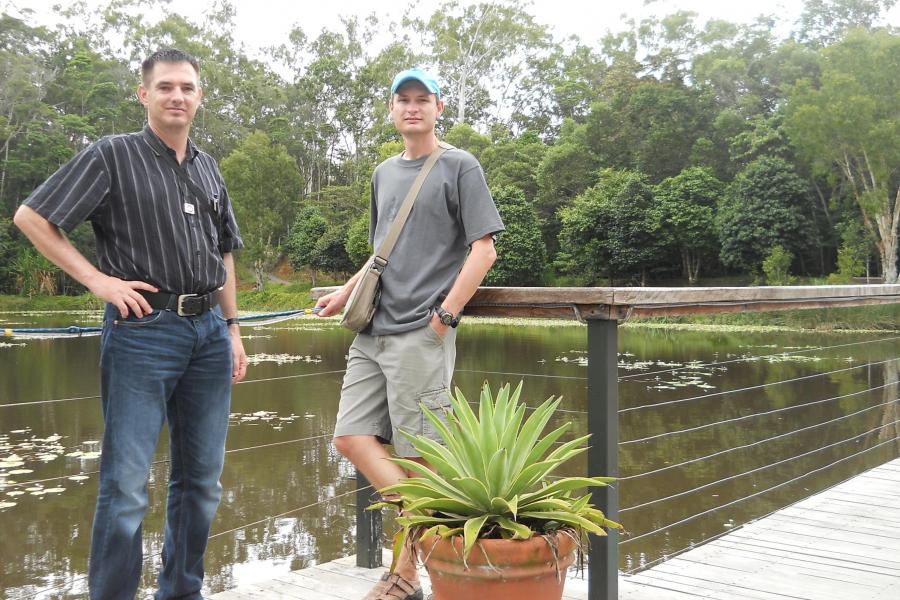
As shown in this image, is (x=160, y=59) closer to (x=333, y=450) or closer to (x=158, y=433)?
(x=158, y=433)

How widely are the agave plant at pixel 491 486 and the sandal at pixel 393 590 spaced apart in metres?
0.43

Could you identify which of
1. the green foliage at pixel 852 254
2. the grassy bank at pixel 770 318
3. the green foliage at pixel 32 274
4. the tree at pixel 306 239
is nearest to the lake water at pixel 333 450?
the grassy bank at pixel 770 318

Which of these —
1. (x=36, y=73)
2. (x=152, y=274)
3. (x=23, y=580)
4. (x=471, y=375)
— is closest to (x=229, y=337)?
(x=152, y=274)

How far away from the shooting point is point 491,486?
4.77 feet

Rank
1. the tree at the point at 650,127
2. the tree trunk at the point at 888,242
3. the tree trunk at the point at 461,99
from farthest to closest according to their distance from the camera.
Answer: the tree trunk at the point at 461,99, the tree at the point at 650,127, the tree trunk at the point at 888,242

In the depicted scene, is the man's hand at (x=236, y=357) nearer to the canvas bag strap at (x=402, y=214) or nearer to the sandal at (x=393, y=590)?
the canvas bag strap at (x=402, y=214)

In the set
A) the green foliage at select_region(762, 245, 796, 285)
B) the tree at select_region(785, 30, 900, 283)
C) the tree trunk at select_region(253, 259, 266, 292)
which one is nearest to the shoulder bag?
the tree at select_region(785, 30, 900, 283)

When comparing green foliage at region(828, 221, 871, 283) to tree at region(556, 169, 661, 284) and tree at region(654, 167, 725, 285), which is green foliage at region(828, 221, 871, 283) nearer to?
tree at region(654, 167, 725, 285)

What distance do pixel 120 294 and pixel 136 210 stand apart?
0.66ft

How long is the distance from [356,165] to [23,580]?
108 feet

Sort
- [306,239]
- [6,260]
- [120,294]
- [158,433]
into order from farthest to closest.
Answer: [306,239] < [6,260] < [158,433] < [120,294]

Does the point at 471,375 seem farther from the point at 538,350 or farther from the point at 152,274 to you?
the point at 152,274

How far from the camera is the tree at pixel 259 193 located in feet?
104

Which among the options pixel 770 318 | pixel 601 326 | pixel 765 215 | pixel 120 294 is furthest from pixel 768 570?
pixel 765 215
